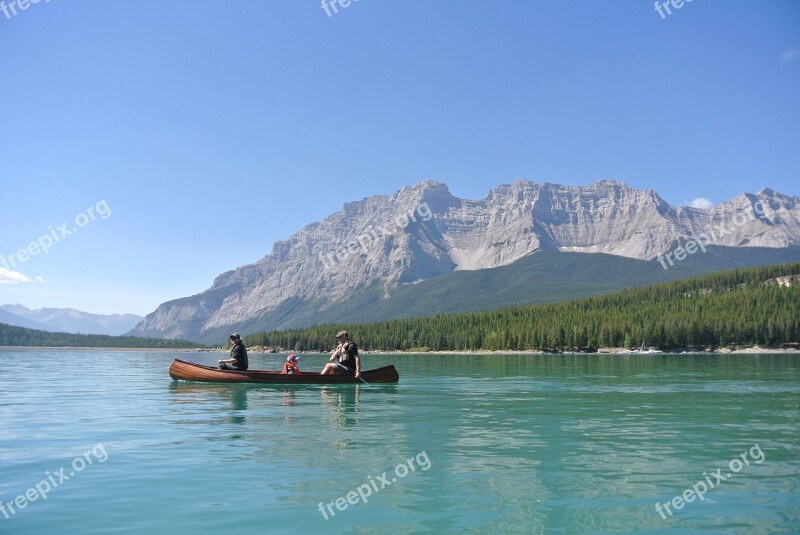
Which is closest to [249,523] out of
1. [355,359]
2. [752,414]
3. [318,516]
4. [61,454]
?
[318,516]

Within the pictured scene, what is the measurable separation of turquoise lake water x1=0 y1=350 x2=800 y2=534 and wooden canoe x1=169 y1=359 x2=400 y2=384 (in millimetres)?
11568

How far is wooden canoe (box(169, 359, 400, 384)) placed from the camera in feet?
152

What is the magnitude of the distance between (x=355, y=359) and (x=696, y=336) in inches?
5577

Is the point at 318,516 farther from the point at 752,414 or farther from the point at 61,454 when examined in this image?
the point at 752,414

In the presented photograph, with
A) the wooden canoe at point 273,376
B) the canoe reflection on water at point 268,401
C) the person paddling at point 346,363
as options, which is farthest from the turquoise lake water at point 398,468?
the wooden canoe at point 273,376

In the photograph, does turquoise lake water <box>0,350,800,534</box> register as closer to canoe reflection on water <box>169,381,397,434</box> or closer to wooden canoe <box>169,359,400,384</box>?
canoe reflection on water <box>169,381,397,434</box>

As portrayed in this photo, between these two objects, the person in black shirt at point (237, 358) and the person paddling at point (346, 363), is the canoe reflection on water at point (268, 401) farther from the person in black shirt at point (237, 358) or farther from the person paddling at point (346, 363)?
the person in black shirt at point (237, 358)

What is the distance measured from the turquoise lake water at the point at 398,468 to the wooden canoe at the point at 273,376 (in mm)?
11568

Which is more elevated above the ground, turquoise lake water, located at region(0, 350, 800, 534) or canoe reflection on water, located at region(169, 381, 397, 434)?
turquoise lake water, located at region(0, 350, 800, 534)

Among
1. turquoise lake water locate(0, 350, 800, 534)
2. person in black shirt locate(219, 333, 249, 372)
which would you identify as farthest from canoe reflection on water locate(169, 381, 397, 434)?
person in black shirt locate(219, 333, 249, 372)

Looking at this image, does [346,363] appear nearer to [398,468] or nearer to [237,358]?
[237,358]

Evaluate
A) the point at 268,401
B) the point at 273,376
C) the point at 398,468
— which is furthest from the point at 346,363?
the point at 398,468

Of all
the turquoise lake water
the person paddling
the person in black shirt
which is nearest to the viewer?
the turquoise lake water

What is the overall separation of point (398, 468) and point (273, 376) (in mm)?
31451
